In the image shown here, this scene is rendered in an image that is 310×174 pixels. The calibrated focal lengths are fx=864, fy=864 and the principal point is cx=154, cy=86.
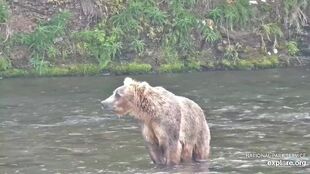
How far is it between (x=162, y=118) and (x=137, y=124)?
3.71 meters

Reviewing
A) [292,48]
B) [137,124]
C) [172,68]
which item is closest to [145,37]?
[172,68]

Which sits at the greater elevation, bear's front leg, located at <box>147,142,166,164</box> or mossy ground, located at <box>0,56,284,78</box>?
mossy ground, located at <box>0,56,284,78</box>

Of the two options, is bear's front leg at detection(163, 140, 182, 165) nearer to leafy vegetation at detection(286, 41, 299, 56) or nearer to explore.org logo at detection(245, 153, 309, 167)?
explore.org logo at detection(245, 153, 309, 167)

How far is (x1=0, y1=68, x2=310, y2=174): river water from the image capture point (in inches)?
439

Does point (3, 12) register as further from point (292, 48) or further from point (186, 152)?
point (186, 152)

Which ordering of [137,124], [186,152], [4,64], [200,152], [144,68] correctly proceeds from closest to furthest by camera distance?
[186,152], [200,152], [137,124], [4,64], [144,68]

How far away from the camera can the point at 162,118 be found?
10422mm

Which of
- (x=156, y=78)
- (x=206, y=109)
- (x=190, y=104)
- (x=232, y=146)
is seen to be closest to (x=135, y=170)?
(x=190, y=104)

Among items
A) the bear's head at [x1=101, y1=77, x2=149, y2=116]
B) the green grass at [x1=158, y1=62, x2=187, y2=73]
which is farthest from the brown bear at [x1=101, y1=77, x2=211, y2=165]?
the green grass at [x1=158, y1=62, x2=187, y2=73]

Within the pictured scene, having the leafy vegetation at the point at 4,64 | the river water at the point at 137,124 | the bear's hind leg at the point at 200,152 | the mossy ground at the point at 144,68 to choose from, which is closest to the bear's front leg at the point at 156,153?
A: the river water at the point at 137,124

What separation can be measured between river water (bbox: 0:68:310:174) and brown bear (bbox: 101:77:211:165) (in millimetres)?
210

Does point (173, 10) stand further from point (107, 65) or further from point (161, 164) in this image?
point (161, 164)

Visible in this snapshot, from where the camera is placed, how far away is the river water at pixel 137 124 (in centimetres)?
1116

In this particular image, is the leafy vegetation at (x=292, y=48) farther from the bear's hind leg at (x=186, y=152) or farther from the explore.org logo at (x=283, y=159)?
the bear's hind leg at (x=186, y=152)
